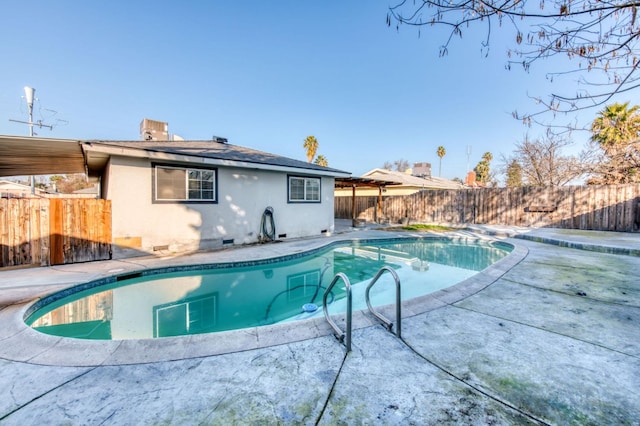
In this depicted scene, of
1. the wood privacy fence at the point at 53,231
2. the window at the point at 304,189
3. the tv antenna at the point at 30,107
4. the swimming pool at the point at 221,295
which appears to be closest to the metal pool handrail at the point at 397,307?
the swimming pool at the point at 221,295

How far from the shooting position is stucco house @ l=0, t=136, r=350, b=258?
22.6ft

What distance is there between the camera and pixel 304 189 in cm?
1095

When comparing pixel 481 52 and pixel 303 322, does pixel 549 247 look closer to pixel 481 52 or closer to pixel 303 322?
pixel 481 52

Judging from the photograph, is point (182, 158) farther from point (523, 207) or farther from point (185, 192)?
point (523, 207)

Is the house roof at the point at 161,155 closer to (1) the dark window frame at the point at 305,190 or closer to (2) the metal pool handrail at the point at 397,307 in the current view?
(1) the dark window frame at the point at 305,190

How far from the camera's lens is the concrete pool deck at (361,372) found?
1831 mm

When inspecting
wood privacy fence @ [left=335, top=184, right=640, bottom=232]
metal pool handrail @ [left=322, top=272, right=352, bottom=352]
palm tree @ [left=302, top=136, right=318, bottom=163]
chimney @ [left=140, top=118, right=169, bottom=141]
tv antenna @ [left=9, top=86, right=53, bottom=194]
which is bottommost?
metal pool handrail @ [left=322, top=272, right=352, bottom=352]

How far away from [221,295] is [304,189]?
6182 millimetres

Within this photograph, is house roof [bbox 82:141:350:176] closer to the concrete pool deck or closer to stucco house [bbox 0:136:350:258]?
stucco house [bbox 0:136:350:258]

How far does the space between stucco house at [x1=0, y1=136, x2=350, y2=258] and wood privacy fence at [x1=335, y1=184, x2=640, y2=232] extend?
8.77m

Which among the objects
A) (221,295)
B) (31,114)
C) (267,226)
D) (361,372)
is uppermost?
(31,114)

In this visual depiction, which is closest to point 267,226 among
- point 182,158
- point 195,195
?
point 195,195

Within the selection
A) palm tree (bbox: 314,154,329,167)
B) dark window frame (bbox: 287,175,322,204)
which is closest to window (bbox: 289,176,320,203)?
dark window frame (bbox: 287,175,322,204)

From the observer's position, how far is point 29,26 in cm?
1057
